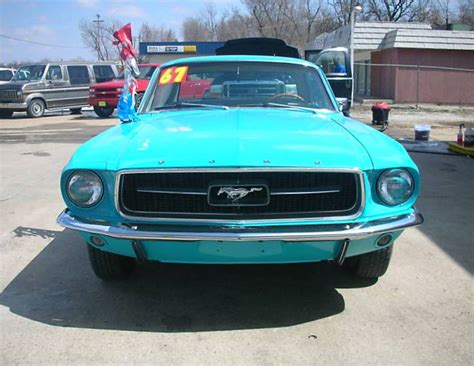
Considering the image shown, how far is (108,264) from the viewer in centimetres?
334

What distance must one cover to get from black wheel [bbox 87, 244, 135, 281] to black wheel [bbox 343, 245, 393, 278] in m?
1.63

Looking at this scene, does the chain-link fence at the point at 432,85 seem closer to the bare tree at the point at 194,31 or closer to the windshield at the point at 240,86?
the windshield at the point at 240,86

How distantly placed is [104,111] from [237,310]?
14.7m

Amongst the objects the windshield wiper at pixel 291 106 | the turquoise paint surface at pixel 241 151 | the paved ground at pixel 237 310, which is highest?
the windshield wiper at pixel 291 106

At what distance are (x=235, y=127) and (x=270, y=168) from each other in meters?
0.67

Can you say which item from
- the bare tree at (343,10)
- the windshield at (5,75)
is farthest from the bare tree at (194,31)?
the windshield at (5,75)

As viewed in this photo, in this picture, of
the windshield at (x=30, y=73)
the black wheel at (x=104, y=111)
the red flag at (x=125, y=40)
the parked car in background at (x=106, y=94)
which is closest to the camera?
the red flag at (x=125, y=40)

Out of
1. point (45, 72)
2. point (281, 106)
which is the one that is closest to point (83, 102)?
point (45, 72)

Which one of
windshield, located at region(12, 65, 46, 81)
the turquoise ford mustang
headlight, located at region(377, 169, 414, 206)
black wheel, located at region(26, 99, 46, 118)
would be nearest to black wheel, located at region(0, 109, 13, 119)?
black wheel, located at region(26, 99, 46, 118)

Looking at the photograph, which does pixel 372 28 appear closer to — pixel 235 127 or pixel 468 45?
pixel 468 45

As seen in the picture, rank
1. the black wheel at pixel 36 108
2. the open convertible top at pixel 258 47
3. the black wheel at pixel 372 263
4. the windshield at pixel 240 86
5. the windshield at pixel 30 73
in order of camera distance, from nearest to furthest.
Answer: the black wheel at pixel 372 263, the windshield at pixel 240 86, the open convertible top at pixel 258 47, the black wheel at pixel 36 108, the windshield at pixel 30 73

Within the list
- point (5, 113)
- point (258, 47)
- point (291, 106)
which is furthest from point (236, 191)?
point (5, 113)

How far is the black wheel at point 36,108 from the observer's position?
55.6ft

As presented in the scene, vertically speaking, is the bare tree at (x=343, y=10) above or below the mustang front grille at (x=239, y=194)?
above
